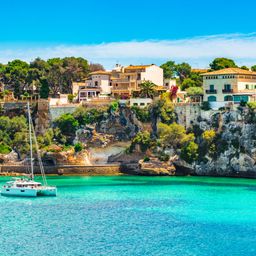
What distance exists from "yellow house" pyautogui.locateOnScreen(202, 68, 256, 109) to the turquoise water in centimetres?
1158

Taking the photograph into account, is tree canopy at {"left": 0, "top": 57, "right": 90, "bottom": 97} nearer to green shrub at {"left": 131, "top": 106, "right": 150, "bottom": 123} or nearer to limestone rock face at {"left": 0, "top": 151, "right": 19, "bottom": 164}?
limestone rock face at {"left": 0, "top": 151, "right": 19, "bottom": 164}

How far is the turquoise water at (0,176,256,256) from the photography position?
36062 millimetres

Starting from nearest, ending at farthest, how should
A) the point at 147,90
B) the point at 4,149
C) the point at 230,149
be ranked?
1. the point at 230,149
2. the point at 4,149
3. the point at 147,90

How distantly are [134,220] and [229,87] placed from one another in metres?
31.4

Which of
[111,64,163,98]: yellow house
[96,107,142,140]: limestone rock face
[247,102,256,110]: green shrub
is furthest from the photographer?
[111,64,163,98]: yellow house

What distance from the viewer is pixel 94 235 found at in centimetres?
3897

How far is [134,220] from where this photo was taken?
4344 cm

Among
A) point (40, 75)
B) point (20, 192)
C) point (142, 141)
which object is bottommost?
point (20, 192)

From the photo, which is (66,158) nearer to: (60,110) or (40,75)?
(60,110)

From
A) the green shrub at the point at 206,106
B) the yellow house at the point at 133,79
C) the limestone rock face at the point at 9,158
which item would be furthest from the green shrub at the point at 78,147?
the green shrub at the point at 206,106

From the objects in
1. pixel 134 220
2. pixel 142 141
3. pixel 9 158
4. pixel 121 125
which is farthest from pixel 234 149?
pixel 134 220

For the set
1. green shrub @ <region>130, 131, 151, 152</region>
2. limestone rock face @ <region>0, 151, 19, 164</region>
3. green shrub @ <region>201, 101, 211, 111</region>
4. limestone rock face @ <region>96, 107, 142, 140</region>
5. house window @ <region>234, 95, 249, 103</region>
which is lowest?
limestone rock face @ <region>0, 151, 19, 164</region>

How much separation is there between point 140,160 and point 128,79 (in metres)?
13.7

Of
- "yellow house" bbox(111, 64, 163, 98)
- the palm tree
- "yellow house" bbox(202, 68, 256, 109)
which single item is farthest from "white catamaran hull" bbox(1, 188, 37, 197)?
"yellow house" bbox(111, 64, 163, 98)
